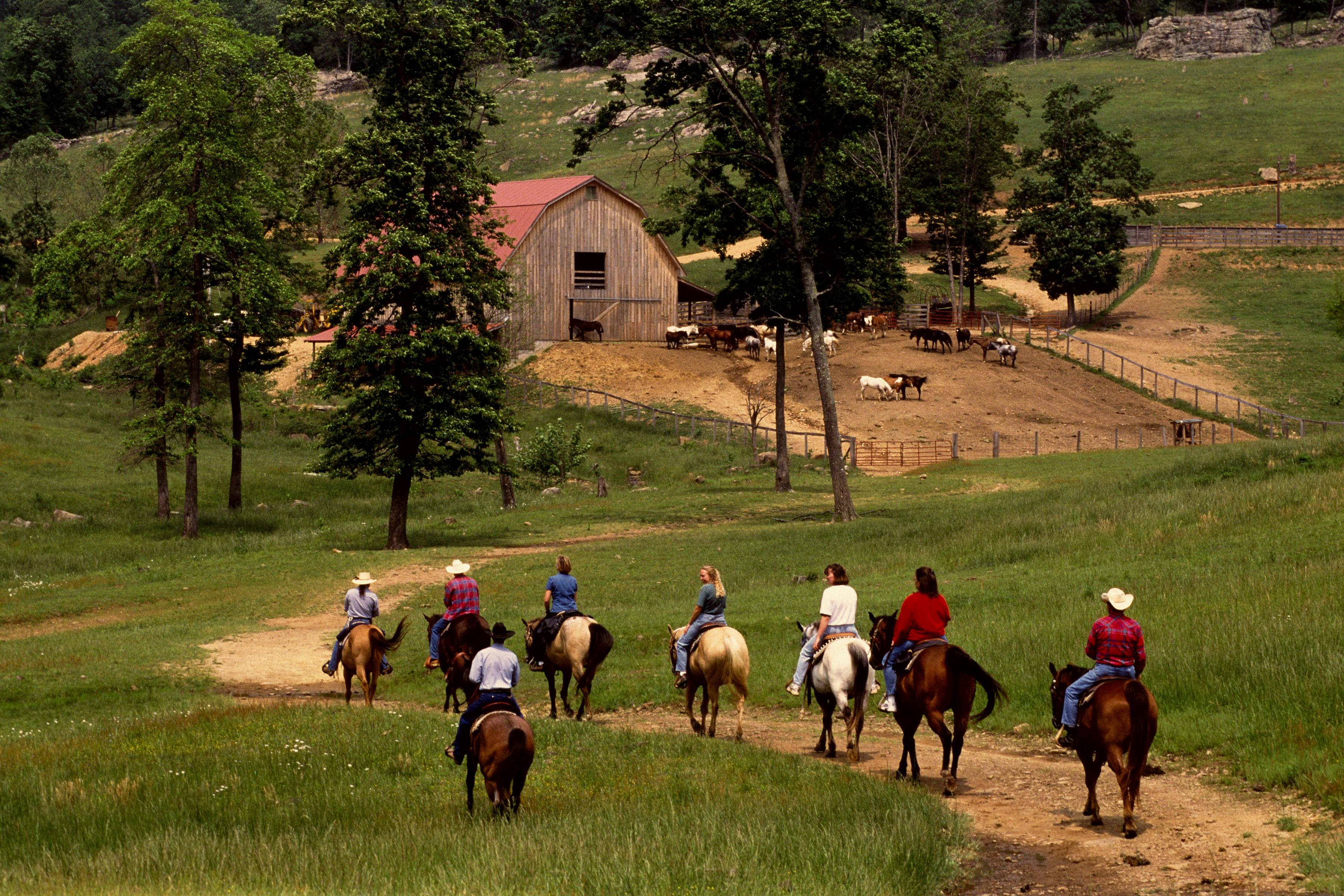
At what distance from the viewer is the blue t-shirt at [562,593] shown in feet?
64.8

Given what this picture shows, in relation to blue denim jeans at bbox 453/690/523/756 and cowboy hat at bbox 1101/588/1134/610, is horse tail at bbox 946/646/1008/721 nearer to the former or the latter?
cowboy hat at bbox 1101/588/1134/610

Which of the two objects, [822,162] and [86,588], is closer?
[86,588]

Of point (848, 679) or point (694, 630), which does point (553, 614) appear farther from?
point (848, 679)

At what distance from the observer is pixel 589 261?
7975 cm

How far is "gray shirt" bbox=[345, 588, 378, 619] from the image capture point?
21484 millimetres

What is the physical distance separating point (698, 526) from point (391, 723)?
25306 mm

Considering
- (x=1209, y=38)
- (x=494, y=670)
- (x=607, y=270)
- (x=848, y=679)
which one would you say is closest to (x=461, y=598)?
(x=848, y=679)

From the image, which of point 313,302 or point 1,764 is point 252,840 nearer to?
point 1,764

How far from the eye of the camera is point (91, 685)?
2409cm

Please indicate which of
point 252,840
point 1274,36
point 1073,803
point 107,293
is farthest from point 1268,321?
point 1274,36

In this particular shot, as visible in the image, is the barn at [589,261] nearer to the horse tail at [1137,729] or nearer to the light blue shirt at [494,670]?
the light blue shirt at [494,670]

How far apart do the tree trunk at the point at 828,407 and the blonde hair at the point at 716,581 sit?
23158mm

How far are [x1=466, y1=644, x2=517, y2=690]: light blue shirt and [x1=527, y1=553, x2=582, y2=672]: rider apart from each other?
6.08 meters

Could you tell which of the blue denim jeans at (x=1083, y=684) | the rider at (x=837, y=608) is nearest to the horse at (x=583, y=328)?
the rider at (x=837, y=608)
